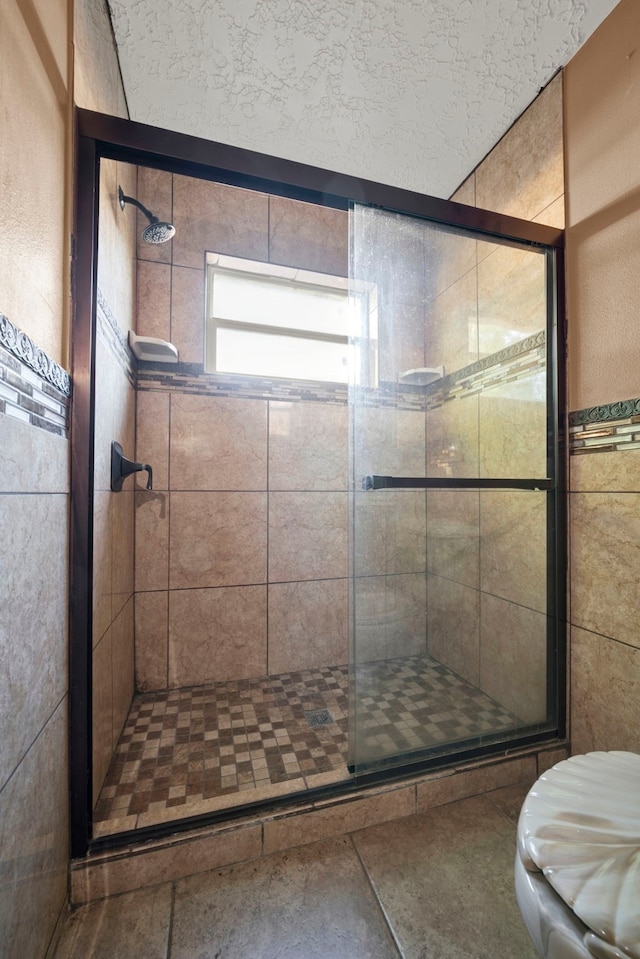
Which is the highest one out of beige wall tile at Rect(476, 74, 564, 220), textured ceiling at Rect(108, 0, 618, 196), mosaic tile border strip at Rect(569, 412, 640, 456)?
textured ceiling at Rect(108, 0, 618, 196)

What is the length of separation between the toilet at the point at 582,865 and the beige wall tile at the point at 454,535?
699 mm

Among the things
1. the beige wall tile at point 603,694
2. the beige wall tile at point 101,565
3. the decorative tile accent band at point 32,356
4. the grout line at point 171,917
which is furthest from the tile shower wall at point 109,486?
the beige wall tile at point 603,694

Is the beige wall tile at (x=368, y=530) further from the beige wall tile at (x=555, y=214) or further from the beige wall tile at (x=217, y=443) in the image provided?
the beige wall tile at (x=555, y=214)

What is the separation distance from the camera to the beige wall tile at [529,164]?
1.46 metres

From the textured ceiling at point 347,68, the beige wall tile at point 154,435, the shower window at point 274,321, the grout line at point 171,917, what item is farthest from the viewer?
the shower window at point 274,321

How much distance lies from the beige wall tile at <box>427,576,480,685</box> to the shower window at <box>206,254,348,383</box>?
1.27 meters

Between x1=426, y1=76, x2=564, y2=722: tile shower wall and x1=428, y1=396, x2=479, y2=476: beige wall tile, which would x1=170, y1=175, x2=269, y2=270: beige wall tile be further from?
x1=428, y1=396, x2=479, y2=476: beige wall tile

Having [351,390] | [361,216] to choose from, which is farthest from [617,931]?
[361,216]

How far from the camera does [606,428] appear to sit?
1.27 metres

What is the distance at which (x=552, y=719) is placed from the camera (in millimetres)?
1430

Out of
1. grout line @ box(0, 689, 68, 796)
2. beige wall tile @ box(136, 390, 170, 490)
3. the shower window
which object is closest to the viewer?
grout line @ box(0, 689, 68, 796)

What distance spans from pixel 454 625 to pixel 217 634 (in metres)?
1.15

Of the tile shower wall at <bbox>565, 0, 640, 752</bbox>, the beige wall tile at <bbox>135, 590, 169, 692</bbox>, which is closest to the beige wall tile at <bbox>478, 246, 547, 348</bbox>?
the tile shower wall at <bbox>565, 0, 640, 752</bbox>

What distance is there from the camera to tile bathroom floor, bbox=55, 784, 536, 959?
87 cm
